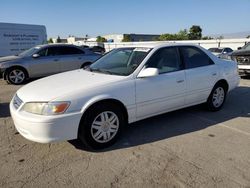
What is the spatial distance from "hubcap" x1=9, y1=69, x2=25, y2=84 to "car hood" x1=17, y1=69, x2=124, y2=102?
5.85m

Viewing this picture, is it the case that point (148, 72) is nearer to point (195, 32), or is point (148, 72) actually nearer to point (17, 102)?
point (17, 102)

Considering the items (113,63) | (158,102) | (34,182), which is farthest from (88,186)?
(113,63)

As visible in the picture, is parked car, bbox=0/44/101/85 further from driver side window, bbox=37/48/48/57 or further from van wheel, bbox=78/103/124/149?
van wheel, bbox=78/103/124/149

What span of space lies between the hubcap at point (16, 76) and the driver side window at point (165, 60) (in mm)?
6761

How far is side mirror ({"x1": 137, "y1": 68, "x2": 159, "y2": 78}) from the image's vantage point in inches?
154

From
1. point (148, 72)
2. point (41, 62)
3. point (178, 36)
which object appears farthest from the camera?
point (178, 36)

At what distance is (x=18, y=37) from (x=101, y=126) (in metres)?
12.2

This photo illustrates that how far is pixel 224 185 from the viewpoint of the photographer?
282 cm

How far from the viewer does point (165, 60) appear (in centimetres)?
453

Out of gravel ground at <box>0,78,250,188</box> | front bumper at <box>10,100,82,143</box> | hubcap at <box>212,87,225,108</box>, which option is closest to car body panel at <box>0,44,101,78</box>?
gravel ground at <box>0,78,250,188</box>

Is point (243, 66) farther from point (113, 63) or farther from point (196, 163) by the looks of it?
point (196, 163)

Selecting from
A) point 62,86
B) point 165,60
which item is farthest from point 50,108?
point 165,60

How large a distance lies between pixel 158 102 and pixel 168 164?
4.10 ft

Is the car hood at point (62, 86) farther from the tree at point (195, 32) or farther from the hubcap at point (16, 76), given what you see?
the tree at point (195, 32)
